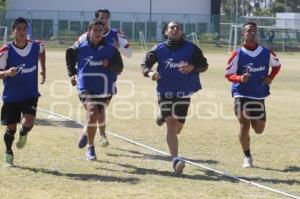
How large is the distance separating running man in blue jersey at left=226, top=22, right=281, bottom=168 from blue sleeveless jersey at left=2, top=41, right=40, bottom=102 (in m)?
2.55

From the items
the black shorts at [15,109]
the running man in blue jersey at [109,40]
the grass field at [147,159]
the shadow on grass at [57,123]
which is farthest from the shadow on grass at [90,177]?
the shadow on grass at [57,123]

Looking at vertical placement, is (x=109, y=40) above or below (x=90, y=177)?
above

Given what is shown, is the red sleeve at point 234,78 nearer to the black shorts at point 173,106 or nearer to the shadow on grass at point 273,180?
the black shorts at point 173,106

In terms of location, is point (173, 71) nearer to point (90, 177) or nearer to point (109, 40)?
point (90, 177)

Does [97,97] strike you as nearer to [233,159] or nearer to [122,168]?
[122,168]

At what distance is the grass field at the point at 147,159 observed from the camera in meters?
7.35

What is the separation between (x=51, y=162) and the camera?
8.91 metres

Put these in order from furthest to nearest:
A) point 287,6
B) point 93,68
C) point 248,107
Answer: point 287,6 < point 93,68 < point 248,107

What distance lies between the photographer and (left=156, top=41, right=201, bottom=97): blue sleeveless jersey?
28.3 ft

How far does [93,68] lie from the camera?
29.7 ft

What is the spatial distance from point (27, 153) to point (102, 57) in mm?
1787

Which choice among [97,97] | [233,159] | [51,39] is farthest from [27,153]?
[51,39]

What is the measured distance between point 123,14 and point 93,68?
61.9 metres

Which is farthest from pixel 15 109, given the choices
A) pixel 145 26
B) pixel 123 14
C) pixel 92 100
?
pixel 123 14
